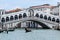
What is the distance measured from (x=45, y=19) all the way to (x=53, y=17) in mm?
430

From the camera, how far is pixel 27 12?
60.9ft

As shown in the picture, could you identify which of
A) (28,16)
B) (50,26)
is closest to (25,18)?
(28,16)

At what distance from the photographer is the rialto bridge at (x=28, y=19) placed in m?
18.0

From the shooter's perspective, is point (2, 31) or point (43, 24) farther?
point (43, 24)

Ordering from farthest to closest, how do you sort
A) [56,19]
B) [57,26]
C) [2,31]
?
[56,19] → [57,26] → [2,31]

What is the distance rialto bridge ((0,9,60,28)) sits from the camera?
1803 centimetres

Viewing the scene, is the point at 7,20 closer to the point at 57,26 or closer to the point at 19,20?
the point at 19,20

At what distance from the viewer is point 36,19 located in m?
18.0

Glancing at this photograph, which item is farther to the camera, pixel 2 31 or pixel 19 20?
pixel 19 20

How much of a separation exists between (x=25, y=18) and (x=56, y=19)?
1629 mm

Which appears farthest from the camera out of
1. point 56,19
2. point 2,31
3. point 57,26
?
point 56,19

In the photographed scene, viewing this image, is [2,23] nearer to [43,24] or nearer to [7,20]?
[7,20]

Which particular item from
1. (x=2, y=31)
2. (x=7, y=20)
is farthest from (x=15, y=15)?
(x=2, y=31)

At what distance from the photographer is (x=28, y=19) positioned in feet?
59.4
